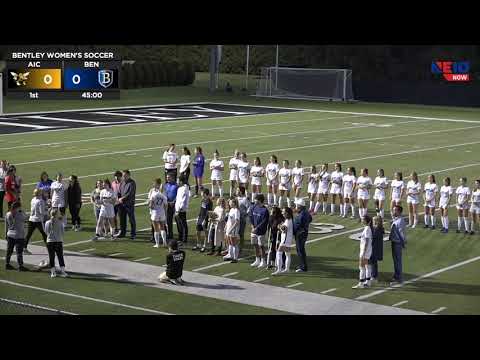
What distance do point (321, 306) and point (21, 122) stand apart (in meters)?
29.5

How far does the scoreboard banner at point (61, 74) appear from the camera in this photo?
70.0 ft

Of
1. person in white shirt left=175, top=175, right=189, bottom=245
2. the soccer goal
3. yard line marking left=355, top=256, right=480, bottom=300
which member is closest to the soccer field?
yard line marking left=355, top=256, right=480, bottom=300

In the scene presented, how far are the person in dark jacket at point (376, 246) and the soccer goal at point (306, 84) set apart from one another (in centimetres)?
4322

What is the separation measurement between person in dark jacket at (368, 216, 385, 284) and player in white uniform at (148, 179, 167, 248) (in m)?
4.54

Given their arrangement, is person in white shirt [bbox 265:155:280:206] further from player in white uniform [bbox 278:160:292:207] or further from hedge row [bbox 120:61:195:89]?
hedge row [bbox 120:61:195:89]

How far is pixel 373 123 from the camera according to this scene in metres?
45.3

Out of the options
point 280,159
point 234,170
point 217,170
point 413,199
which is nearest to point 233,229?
point 413,199

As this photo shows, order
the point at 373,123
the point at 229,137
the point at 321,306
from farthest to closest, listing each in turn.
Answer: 1. the point at 373,123
2. the point at 229,137
3. the point at 321,306

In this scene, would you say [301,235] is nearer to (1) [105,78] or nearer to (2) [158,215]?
(2) [158,215]

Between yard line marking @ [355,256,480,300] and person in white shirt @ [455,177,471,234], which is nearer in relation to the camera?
yard line marking @ [355,256,480,300]

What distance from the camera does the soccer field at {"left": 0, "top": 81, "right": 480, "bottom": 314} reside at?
15.7 meters

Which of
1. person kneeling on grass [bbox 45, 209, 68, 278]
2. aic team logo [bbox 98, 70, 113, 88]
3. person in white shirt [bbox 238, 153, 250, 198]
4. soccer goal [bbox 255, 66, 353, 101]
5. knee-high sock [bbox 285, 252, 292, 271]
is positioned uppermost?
aic team logo [bbox 98, 70, 113, 88]
